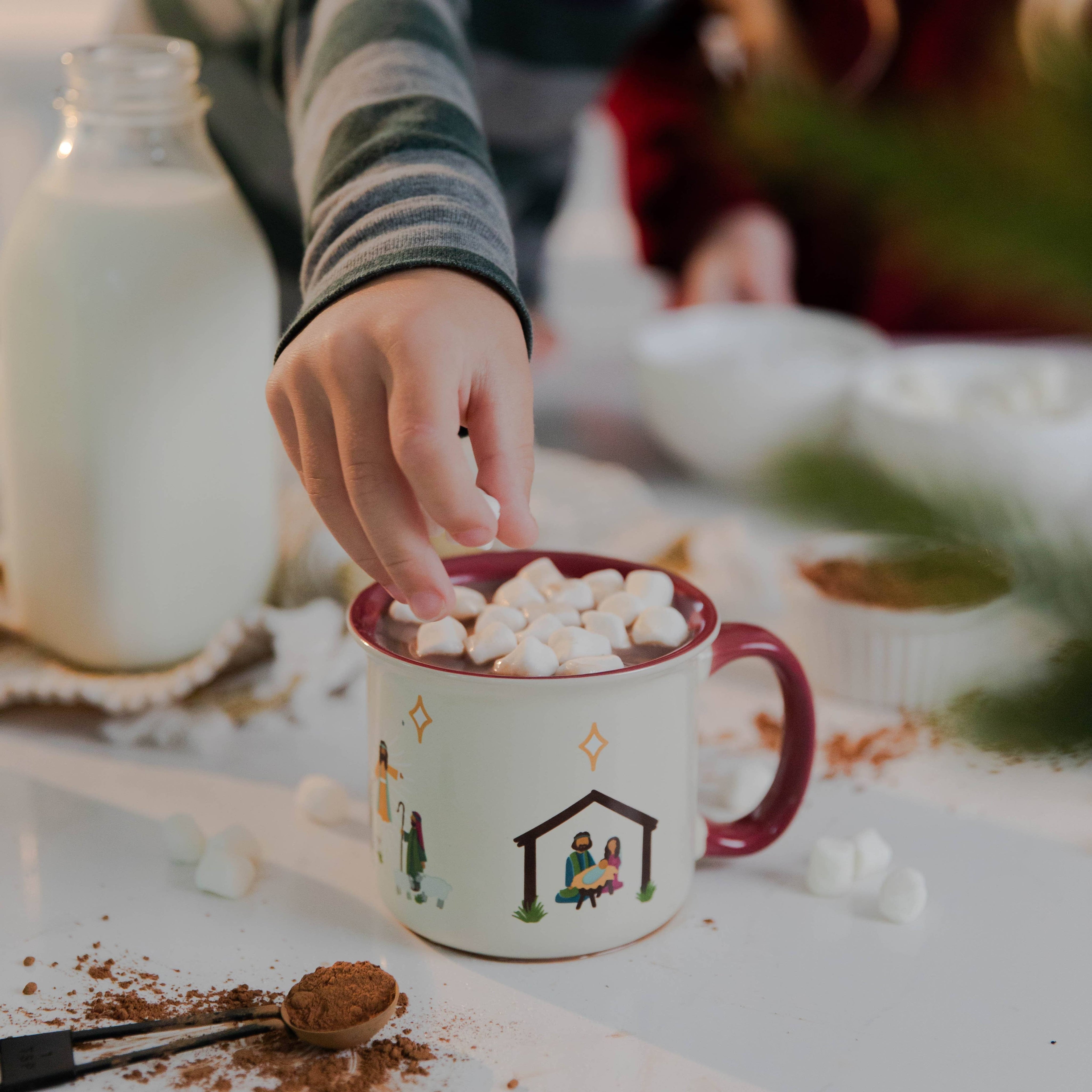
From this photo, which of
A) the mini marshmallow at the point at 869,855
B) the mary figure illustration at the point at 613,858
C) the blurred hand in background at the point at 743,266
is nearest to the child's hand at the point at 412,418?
the mary figure illustration at the point at 613,858

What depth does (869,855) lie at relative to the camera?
54 centimetres

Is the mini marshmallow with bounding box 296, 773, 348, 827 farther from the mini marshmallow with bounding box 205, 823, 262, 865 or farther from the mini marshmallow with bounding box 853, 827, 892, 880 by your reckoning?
the mini marshmallow with bounding box 853, 827, 892, 880

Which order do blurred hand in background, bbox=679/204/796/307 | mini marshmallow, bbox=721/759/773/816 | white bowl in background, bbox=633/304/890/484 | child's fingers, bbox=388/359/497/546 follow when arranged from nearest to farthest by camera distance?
child's fingers, bbox=388/359/497/546, mini marshmallow, bbox=721/759/773/816, white bowl in background, bbox=633/304/890/484, blurred hand in background, bbox=679/204/796/307

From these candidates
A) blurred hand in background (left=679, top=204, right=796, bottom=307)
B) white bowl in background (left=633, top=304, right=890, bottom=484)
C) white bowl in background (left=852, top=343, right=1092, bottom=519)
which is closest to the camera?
white bowl in background (left=852, top=343, right=1092, bottom=519)

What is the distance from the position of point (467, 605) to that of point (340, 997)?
168mm

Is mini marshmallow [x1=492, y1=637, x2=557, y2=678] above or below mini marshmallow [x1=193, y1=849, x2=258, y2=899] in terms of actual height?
above

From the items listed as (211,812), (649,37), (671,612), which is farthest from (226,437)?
(649,37)

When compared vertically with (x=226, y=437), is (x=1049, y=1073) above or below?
below

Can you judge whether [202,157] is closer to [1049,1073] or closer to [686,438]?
[686,438]

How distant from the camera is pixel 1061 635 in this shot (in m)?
0.24

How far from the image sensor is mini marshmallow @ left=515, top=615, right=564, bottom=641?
467 mm

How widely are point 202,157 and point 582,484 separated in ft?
1.19

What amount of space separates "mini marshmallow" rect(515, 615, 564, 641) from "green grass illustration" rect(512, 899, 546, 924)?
11 centimetres

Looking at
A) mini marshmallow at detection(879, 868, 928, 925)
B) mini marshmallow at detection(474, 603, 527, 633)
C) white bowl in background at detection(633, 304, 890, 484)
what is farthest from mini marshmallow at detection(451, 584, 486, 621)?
white bowl in background at detection(633, 304, 890, 484)
